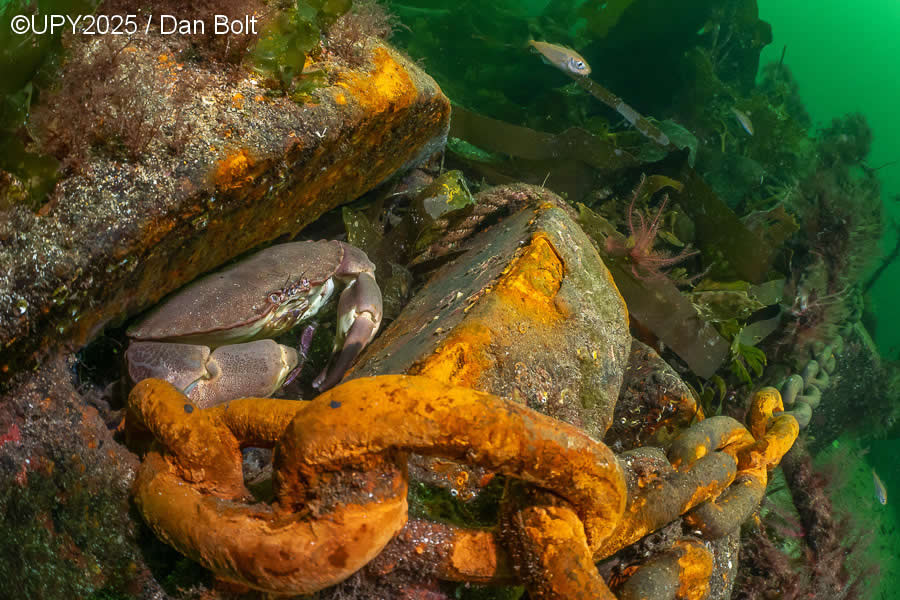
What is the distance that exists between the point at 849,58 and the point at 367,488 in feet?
150

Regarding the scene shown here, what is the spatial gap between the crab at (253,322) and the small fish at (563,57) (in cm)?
360

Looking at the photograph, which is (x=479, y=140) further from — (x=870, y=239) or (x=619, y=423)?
(x=870, y=239)

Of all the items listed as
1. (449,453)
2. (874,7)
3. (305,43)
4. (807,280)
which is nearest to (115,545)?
(449,453)

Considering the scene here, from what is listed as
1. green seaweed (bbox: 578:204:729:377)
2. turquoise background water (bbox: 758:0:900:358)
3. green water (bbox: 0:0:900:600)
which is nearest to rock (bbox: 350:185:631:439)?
green seaweed (bbox: 578:204:729:377)

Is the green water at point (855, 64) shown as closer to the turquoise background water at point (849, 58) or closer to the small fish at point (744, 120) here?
the turquoise background water at point (849, 58)

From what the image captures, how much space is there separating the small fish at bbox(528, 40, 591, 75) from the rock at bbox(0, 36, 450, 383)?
9.40 ft

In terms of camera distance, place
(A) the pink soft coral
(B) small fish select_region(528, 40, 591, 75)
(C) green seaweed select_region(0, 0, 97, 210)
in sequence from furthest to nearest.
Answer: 1. (B) small fish select_region(528, 40, 591, 75)
2. (A) the pink soft coral
3. (C) green seaweed select_region(0, 0, 97, 210)

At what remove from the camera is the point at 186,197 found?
215 cm

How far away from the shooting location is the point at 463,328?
7.52 feet

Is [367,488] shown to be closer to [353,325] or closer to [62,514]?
[62,514]

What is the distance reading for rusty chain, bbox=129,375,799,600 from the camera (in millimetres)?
1397

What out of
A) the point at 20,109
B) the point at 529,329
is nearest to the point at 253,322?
the point at 20,109

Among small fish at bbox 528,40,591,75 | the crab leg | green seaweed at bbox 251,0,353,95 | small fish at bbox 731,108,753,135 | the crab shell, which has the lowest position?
the crab leg

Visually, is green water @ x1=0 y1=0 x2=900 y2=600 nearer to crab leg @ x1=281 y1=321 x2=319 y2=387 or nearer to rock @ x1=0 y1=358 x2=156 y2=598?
crab leg @ x1=281 y1=321 x2=319 y2=387
